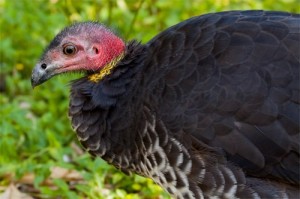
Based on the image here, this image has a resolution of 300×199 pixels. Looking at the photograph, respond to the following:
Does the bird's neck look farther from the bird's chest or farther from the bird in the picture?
the bird's chest

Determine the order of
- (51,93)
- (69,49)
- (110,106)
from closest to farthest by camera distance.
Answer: (110,106)
(69,49)
(51,93)

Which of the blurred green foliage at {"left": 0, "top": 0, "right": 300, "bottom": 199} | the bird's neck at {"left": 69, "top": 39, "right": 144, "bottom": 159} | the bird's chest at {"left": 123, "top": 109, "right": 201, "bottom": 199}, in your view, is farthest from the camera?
the blurred green foliage at {"left": 0, "top": 0, "right": 300, "bottom": 199}

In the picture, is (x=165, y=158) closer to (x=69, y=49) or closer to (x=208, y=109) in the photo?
(x=208, y=109)

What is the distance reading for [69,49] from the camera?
5.68 m

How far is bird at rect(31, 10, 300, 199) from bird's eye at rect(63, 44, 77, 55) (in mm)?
228

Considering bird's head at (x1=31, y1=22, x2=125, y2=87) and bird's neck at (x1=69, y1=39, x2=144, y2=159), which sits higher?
bird's head at (x1=31, y1=22, x2=125, y2=87)

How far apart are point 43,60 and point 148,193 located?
133 centimetres

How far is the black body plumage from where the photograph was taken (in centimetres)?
485

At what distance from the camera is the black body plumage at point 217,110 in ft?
15.9

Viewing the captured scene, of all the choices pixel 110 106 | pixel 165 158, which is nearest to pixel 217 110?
pixel 165 158

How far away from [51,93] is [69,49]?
1.89 m

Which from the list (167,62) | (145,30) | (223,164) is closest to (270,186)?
(223,164)

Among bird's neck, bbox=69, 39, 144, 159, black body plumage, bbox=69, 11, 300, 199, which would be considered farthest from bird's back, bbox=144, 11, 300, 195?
bird's neck, bbox=69, 39, 144, 159

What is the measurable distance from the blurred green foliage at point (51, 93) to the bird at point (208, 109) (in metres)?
0.64
